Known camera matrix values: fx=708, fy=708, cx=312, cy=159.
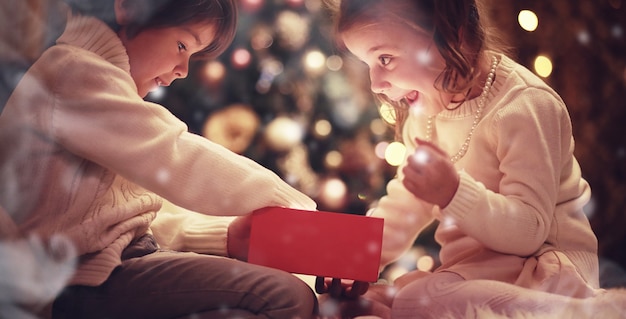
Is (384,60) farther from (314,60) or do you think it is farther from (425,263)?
(425,263)

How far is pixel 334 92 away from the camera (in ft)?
2.54

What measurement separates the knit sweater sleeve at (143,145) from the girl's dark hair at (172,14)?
0.05 m

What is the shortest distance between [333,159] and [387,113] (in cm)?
9

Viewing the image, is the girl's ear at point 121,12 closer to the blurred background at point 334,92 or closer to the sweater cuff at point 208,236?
the blurred background at point 334,92

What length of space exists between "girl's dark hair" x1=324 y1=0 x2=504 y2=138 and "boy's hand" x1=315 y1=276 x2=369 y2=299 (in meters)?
0.23

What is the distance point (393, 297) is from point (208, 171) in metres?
0.27

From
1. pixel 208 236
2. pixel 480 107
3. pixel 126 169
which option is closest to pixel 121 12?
pixel 126 169

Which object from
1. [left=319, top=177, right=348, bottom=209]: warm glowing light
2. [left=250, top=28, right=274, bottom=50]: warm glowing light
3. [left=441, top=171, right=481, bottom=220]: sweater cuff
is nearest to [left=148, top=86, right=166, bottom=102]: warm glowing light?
[left=250, top=28, right=274, bottom=50]: warm glowing light

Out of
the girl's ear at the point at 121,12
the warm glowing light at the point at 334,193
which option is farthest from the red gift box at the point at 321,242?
the girl's ear at the point at 121,12

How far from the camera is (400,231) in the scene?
85 centimetres

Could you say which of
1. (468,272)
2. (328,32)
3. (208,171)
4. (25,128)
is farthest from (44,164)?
(468,272)

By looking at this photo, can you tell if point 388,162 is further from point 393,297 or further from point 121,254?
point 121,254

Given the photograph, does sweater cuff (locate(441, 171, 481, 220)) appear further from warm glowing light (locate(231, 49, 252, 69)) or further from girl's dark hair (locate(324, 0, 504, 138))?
warm glowing light (locate(231, 49, 252, 69))

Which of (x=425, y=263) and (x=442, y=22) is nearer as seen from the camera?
(x=442, y=22)
